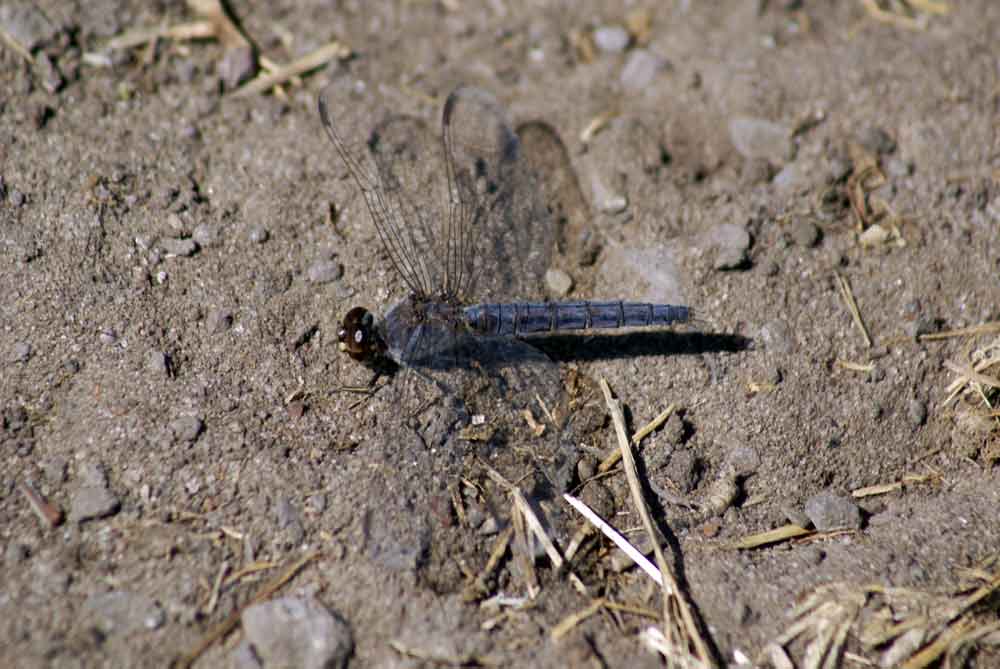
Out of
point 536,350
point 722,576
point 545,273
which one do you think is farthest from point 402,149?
point 722,576

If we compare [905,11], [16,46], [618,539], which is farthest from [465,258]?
[905,11]

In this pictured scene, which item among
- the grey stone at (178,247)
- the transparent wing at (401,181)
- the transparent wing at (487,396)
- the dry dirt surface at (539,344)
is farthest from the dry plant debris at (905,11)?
the grey stone at (178,247)

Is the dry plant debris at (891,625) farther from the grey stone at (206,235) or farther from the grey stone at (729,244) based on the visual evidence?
the grey stone at (206,235)

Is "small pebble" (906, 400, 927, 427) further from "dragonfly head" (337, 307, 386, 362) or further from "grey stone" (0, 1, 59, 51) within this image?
"grey stone" (0, 1, 59, 51)

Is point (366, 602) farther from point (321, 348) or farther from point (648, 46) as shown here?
point (648, 46)

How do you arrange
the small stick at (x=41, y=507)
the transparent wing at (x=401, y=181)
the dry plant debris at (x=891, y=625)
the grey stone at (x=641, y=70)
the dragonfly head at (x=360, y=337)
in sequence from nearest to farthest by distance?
the dry plant debris at (x=891, y=625) → the small stick at (x=41, y=507) → the dragonfly head at (x=360, y=337) → the transparent wing at (x=401, y=181) → the grey stone at (x=641, y=70)

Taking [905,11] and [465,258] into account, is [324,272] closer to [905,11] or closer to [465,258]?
[465,258]
